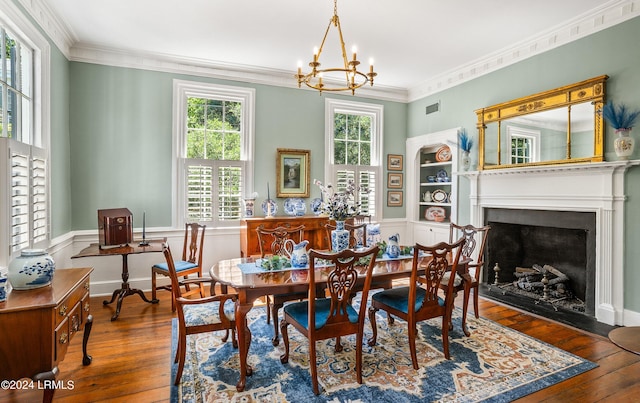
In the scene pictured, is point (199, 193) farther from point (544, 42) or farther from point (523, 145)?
point (544, 42)

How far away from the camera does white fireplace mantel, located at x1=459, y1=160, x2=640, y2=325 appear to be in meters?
3.39

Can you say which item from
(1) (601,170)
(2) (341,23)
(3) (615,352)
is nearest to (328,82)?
(2) (341,23)

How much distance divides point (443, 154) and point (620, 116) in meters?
2.61

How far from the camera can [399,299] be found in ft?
9.39

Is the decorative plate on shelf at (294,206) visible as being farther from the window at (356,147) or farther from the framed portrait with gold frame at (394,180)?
the framed portrait with gold frame at (394,180)

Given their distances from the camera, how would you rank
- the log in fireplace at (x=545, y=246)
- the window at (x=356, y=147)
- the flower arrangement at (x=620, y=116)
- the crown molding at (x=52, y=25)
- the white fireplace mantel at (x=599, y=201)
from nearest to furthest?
1. the crown molding at (x=52, y=25)
2. the flower arrangement at (x=620, y=116)
3. the white fireplace mantel at (x=599, y=201)
4. the log in fireplace at (x=545, y=246)
5. the window at (x=356, y=147)

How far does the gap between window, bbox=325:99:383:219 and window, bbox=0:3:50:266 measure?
144 inches

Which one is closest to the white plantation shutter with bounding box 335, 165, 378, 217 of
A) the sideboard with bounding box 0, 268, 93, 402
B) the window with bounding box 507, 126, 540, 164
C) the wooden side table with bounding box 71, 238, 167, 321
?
the window with bounding box 507, 126, 540, 164

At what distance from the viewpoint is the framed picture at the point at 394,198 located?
6078mm

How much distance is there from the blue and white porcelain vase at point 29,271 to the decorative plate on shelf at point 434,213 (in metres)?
5.17

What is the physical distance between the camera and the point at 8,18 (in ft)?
9.02

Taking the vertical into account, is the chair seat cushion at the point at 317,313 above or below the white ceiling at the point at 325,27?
below

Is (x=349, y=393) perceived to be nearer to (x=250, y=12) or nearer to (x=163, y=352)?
(x=163, y=352)

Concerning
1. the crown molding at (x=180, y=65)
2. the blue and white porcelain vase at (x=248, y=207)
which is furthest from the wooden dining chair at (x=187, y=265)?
the crown molding at (x=180, y=65)
